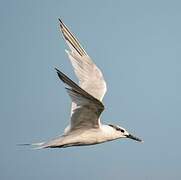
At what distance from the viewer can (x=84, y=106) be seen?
15.2 metres

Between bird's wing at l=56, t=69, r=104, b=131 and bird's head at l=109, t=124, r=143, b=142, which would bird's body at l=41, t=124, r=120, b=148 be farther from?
bird's head at l=109, t=124, r=143, b=142

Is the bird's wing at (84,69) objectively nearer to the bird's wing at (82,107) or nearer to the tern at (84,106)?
the tern at (84,106)

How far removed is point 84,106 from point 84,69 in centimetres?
370

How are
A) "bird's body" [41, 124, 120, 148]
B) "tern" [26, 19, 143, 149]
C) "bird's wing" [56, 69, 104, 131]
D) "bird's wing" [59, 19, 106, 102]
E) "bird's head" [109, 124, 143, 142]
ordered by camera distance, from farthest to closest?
"bird's wing" [59, 19, 106, 102] → "bird's head" [109, 124, 143, 142] → "bird's body" [41, 124, 120, 148] → "tern" [26, 19, 143, 149] → "bird's wing" [56, 69, 104, 131]

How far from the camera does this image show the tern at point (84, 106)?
14727 mm

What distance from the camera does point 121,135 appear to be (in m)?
17.9

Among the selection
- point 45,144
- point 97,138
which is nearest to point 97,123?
point 97,138

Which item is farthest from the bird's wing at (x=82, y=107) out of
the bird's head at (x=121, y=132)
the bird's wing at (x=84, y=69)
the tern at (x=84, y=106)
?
the bird's wing at (x=84, y=69)

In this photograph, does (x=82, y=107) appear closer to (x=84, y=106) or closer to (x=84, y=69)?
(x=84, y=106)

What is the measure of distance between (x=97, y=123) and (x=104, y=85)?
2562 mm

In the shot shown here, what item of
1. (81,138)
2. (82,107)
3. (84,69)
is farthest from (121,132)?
(82,107)

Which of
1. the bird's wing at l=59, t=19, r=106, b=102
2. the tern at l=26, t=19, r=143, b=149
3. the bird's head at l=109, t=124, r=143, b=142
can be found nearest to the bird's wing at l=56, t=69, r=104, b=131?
the tern at l=26, t=19, r=143, b=149

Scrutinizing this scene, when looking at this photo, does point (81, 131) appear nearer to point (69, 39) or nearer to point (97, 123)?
point (97, 123)

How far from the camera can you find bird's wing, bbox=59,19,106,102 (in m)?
18.3
